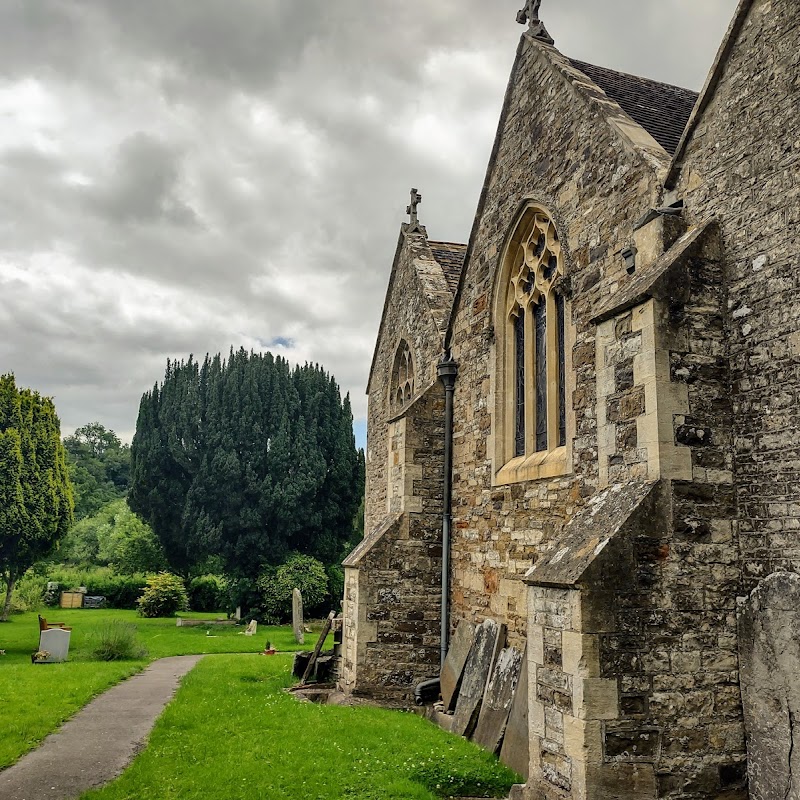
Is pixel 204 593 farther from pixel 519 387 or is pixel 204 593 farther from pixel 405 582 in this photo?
pixel 519 387

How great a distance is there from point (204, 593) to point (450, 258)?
21.5m

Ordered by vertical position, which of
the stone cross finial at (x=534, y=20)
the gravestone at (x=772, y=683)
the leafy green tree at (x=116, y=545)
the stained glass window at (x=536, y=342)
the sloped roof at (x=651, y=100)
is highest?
the stone cross finial at (x=534, y=20)

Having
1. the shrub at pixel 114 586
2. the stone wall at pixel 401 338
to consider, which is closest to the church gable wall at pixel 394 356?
the stone wall at pixel 401 338

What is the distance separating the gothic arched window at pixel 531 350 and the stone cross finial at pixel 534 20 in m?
2.37

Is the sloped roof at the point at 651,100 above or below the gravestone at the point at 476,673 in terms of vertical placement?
above

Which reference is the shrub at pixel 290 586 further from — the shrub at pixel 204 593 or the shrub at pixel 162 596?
the shrub at pixel 204 593

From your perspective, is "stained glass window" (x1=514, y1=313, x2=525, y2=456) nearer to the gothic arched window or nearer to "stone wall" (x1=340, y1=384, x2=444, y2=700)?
the gothic arched window

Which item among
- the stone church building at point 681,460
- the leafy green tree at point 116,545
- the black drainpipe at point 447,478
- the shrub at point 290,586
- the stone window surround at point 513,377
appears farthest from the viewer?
the leafy green tree at point 116,545

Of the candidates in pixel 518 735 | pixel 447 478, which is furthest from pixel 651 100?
pixel 518 735

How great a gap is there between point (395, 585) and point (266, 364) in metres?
20.4

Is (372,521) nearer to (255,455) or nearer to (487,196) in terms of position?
(487,196)

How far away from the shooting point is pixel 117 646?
56.7 ft

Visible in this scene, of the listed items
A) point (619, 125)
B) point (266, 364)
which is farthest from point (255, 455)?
point (619, 125)

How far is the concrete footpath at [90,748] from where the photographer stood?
701 centimetres
